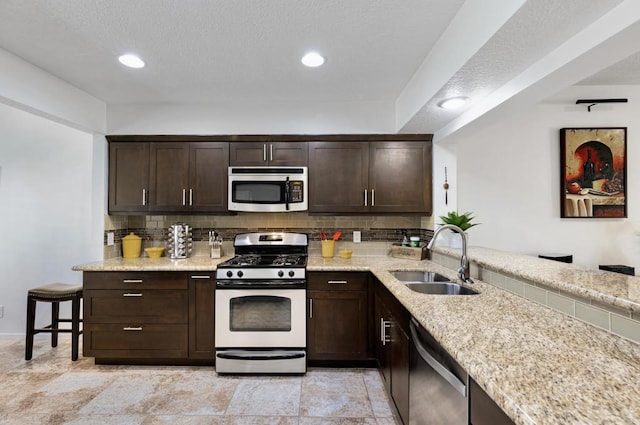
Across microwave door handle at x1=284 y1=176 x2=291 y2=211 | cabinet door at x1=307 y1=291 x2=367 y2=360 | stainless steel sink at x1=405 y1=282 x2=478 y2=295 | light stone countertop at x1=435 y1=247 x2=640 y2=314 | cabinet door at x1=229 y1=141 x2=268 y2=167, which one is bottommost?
cabinet door at x1=307 y1=291 x2=367 y2=360

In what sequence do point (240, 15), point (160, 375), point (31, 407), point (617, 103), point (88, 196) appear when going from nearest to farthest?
point (240, 15) < point (31, 407) < point (160, 375) < point (617, 103) < point (88, 196)

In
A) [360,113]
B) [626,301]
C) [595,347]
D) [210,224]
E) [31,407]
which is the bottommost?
[31,407]

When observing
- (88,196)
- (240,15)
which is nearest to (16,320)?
(88,196)

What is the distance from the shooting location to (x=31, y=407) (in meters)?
2.22

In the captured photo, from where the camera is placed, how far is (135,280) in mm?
2771

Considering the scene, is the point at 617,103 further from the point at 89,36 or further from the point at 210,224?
the point at 89,36

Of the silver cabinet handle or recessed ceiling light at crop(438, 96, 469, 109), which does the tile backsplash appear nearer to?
the silver cabinet handle

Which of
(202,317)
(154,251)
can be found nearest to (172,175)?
(154,251)

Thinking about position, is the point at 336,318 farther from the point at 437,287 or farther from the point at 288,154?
the point at 288,154

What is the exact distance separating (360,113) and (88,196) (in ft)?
10.3

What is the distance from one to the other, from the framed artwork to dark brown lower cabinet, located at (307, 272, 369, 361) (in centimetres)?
243

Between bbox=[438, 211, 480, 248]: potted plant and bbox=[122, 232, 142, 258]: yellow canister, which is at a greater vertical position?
bbox=[438, 211, 480, 248]: potted plant

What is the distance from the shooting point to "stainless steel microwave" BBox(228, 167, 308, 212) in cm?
311

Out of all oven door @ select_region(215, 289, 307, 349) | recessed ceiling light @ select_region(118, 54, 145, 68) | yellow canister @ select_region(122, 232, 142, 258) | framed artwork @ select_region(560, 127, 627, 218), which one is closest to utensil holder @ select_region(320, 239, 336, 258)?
oven door @ select_region(215, 289, 307, 349)
